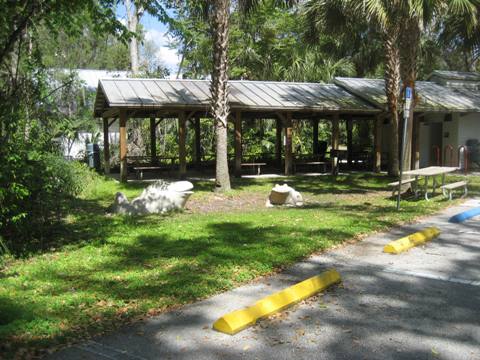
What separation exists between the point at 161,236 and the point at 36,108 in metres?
3.11

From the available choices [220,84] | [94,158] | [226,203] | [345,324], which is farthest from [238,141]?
[345,324]

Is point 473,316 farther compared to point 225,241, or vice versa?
point 225,241

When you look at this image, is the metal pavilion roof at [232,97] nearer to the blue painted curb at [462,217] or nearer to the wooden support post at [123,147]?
the wooden support post at [123,147]

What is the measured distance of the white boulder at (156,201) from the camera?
10.8 m

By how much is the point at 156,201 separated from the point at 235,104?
25.1 ft

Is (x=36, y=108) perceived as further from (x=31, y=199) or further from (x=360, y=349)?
(x=360, y=349)

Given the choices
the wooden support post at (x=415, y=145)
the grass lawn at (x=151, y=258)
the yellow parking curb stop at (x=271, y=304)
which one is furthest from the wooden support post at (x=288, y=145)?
the yellow parking curb stop at (x=271, y=304)

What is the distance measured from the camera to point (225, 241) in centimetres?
762

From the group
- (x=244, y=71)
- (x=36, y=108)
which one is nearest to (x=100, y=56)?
(x=244, y=71)

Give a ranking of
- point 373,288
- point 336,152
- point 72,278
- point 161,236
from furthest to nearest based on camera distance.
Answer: point 336,152 < point 161,236 < point 72,278 < point 373,288

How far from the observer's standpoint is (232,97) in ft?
61.4

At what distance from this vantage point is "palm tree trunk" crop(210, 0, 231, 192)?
550 inches

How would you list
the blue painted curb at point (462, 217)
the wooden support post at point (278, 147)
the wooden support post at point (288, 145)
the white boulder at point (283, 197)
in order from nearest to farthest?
the blue painted curb at point (462, 217) → the white boulder at point (283, 197) → the wooden support post at point (288, 145) → the wooden support post at point (278, 147)

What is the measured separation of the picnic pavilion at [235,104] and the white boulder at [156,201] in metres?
5.81
